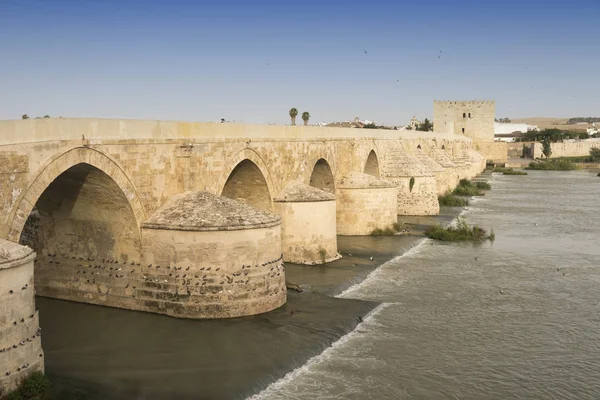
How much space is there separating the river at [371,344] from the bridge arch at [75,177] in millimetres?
1904

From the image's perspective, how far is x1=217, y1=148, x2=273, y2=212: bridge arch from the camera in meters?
14.8

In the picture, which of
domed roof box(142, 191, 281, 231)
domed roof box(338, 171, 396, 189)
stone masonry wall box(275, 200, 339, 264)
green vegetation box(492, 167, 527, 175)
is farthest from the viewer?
green vegetation box(492, 167, 527, 175)

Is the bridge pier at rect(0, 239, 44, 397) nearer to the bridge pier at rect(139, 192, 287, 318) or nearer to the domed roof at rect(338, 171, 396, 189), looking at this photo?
the bridge pier at rect(139, 192, 287, 318)

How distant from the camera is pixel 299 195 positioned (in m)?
15.9

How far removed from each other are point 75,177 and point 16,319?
3948 mm

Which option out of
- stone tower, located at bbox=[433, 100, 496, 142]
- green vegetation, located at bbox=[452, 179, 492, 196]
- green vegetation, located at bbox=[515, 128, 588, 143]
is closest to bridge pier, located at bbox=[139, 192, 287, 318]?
green vegetation, located at bbox=[452, 179, 492, 196]

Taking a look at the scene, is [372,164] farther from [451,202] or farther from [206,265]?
[206,265]

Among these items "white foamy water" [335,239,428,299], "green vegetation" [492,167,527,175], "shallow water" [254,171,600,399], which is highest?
"green vegetation" [492,167,527,175]

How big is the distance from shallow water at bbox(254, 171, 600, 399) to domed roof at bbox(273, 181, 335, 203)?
7.58 feet

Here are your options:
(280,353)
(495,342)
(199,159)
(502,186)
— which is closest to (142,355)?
(280,353)

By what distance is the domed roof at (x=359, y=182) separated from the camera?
20.4m

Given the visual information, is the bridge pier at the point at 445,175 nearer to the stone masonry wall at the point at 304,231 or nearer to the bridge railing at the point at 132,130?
the bridge railing at the point at 132,130

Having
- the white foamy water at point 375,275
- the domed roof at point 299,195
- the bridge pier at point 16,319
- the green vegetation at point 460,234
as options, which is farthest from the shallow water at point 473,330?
the bridge pier at point 16,319

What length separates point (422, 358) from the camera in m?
9.32
